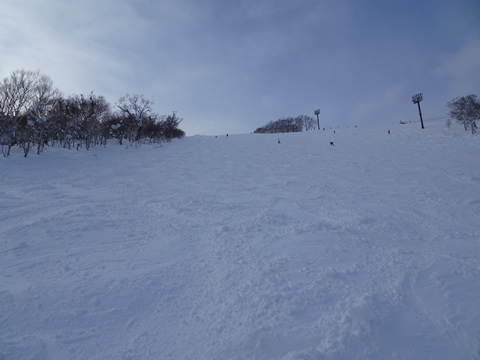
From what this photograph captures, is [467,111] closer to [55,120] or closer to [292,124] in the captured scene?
Answer: [55,120]

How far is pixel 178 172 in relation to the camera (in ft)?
35.9

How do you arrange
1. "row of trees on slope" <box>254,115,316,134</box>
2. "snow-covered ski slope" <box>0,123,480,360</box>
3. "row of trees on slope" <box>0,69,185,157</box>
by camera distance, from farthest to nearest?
"row of trees on slope" <box>254,115,316,134</box> < "row of trees on slope" <box>0,69,185,157</box> < "snow-covered ski slope" <box>0,123,480,360</box>

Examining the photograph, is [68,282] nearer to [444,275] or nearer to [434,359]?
[434,359]

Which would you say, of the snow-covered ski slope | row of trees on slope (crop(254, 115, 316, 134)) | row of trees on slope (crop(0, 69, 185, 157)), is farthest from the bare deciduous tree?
row of trees on slope (crop(254, 115, 316, 134))

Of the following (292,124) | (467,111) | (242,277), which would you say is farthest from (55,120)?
(292,124)

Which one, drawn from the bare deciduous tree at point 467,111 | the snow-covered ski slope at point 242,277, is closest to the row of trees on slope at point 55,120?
the snow-covered ski slope at point 242,277

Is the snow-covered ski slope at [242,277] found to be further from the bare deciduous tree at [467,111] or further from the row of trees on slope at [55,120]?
the bare deciduous tree at [467,111]

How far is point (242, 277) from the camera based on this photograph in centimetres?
292

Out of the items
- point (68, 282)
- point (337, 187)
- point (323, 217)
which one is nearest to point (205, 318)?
point (68, 282)

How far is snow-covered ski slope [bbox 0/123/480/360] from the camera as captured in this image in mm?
2072

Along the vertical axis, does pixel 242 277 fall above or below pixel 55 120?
below

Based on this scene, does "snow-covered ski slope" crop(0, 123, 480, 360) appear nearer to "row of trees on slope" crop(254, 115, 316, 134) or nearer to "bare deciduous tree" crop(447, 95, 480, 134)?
"bare deciduous tree" crop(447, 95, 480, 134)

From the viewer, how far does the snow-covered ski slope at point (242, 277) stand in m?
2.07

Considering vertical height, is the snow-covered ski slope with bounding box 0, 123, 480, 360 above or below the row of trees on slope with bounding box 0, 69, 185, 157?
below
